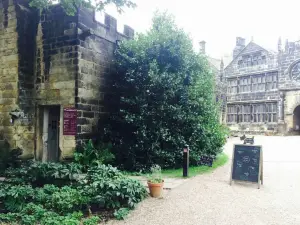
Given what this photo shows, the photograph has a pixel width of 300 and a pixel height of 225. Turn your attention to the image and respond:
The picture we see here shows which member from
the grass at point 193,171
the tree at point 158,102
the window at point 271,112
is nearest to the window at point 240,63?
the window at point 271,112

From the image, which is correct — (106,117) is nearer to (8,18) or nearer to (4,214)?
A: (8,18)

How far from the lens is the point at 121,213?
5742 millimetres

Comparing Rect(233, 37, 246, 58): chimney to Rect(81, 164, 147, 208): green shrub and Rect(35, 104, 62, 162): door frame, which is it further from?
Rect(81, 164, 147, 208): green shrub

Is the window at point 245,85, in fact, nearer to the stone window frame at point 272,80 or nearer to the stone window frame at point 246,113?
the stone window frame at point 246,113

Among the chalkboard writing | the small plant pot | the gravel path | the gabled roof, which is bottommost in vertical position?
the gravel path

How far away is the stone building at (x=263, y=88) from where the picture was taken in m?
26.3

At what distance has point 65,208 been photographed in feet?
19.1

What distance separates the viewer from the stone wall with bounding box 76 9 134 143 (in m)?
10.0

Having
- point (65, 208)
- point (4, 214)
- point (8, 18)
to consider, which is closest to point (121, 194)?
point (65, 208)

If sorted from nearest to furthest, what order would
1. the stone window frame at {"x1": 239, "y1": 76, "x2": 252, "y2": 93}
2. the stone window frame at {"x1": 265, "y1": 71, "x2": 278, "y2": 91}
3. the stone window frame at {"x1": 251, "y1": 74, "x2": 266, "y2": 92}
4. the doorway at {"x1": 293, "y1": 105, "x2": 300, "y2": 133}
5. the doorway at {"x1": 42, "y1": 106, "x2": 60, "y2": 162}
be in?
the doorway at {"x1": 42, "y1": 106, "x2": 60, "y2": 162} → the doorway at {"x1": 293, "y1": 105, "x2": 300, "y2": 133} → the stone window frame at {"x1": 265, "y1": 71, "x2": 278, "y2": 91} → the stone window frame at {"x1": 251, "y1": 74, "x2": 266, "y2": 92} → the stone window frame at {"x1": 239, "y1": 76, "x2": 252, "y2": 93}

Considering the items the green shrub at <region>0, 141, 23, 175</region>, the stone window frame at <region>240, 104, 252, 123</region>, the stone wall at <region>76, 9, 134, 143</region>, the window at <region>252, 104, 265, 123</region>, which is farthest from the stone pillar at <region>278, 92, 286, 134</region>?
the green shrub at <region>0, 141, 23, 175</region>

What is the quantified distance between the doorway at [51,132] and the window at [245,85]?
23.9 meters

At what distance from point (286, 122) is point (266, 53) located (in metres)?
7.32

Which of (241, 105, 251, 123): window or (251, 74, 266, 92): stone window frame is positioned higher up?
(251, 74, 266, 92): stone window frame
